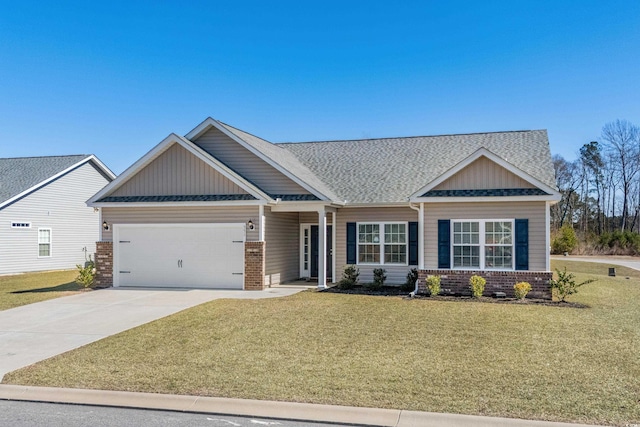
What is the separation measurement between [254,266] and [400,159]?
8.21 m

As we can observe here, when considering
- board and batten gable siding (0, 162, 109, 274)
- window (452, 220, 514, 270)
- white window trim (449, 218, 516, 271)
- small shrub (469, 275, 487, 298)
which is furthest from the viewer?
board and batten gable siding (0, 162, 109, 274)

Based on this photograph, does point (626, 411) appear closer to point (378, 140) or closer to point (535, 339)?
point (535, 339)

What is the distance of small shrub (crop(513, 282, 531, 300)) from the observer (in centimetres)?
1470

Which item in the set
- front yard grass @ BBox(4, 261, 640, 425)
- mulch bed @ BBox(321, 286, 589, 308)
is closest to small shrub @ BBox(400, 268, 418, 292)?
mulch bed @ BBox(321, 286, 589, 308)

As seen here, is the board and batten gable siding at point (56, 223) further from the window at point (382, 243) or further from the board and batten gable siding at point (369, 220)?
the window at point (382, 243)

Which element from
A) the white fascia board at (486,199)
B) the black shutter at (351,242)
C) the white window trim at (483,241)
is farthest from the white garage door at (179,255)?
the white window trim at (483,241)

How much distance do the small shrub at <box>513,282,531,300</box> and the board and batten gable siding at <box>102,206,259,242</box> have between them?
26.5ft

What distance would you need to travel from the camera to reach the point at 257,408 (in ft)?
20.3

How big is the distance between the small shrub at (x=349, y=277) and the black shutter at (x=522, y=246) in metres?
5.31

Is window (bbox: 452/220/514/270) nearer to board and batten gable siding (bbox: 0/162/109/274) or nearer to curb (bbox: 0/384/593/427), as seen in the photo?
curb (bbox: 0/384/593/427)

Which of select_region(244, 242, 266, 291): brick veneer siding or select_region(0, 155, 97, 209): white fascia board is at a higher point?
select_region(0, 155, 97, 209): white fascia board

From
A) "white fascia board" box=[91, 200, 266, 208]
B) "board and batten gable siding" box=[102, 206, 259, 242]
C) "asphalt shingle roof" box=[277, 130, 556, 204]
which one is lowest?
"board and batten gable siding" box=[102, 206, 259, 242]

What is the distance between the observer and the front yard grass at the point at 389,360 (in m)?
6.36

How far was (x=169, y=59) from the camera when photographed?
20844mm
